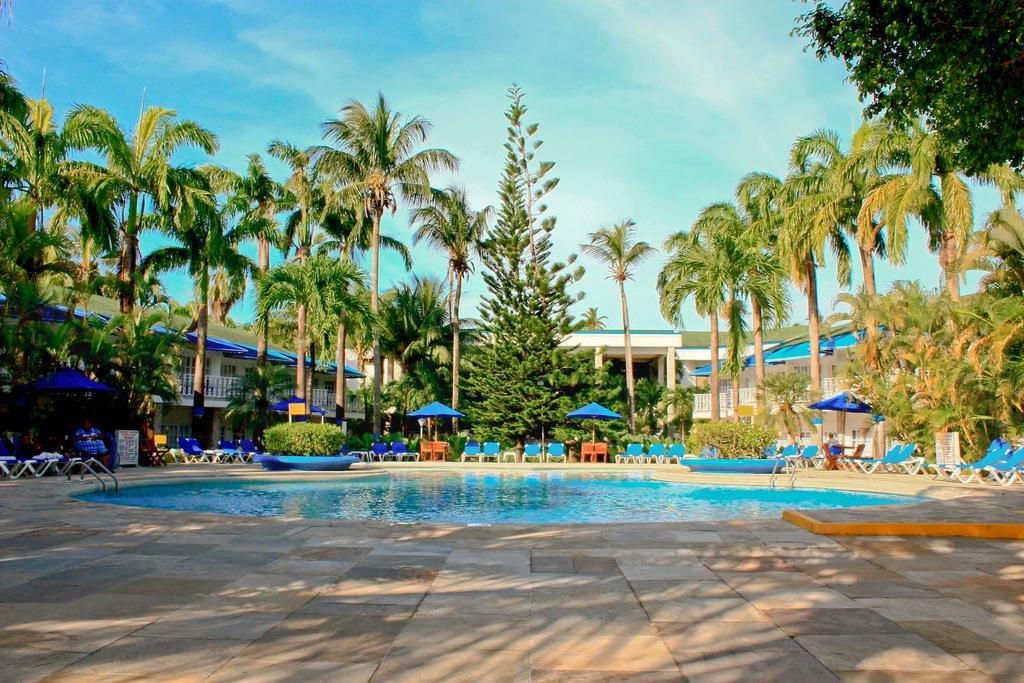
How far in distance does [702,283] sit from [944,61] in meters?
18.9

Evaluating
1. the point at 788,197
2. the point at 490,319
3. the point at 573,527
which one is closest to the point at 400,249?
the point at 490,319

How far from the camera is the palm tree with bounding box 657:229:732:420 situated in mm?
24953

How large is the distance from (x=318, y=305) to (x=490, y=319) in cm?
850

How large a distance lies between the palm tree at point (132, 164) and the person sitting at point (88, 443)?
4965mm

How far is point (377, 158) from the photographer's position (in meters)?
26.6

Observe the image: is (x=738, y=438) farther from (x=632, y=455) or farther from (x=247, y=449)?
(x=247, y=449)

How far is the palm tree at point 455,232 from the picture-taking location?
29516 mm

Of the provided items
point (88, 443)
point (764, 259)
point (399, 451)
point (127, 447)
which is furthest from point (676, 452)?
point (88, 443)

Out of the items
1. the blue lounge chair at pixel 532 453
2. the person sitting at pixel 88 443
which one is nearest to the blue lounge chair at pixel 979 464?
the blue lounge chair at pixel 532 453

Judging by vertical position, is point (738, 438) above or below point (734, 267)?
below

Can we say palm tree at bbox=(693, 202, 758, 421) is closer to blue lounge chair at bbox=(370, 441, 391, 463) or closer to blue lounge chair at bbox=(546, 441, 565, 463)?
blue lounge chair at bbox=(546, 441, 565, 463)

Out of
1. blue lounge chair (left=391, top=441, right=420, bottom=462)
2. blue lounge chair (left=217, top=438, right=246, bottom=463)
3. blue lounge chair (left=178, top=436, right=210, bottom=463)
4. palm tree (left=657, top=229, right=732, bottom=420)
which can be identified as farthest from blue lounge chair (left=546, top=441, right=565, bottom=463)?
blue lounge chair (left=178, top=436, right=210, bottom=463)

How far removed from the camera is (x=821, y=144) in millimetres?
23031

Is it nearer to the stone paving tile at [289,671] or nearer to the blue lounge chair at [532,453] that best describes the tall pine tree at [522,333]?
the blue lounge chair at [532,453]
